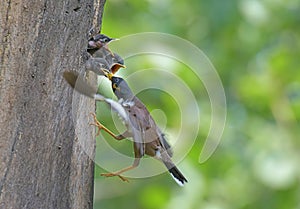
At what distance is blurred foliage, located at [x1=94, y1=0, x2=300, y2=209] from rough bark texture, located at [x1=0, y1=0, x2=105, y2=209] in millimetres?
2171

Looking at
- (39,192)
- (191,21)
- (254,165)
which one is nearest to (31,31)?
(39,192)

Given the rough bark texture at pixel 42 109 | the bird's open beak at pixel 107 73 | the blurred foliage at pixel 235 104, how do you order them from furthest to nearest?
the blurred foliage at pixel 235 104 → the bird's open beak at pixel 107 73 → the rough bark texture at pixel 42 109

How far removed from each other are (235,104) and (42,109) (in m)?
4.02

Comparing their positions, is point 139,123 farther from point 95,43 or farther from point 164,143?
point 95,43

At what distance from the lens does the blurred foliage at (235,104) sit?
5.24 meters

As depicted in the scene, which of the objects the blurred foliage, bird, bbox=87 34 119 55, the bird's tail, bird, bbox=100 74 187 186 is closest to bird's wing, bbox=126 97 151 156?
bird, bbox=100 74 187 186

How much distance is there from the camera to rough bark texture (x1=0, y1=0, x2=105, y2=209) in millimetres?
2299

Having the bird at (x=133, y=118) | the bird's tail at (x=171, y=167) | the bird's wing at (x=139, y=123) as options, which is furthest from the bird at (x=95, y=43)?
the bird's tail at (x=171, y=167)

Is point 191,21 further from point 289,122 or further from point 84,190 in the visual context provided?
point 84,190

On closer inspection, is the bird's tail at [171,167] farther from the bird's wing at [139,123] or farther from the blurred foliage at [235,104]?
the blurred foliage at [235,104]

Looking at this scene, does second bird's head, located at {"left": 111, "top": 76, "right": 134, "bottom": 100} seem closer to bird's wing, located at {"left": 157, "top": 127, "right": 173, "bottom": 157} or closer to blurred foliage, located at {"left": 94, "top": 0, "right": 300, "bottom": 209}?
bird's wing, located at {"left": 157, "top": 127, "right": 173, "bottom": 157}

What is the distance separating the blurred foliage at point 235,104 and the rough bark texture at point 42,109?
2.17 m

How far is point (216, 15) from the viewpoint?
19.1 ft

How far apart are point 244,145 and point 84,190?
341 cm
